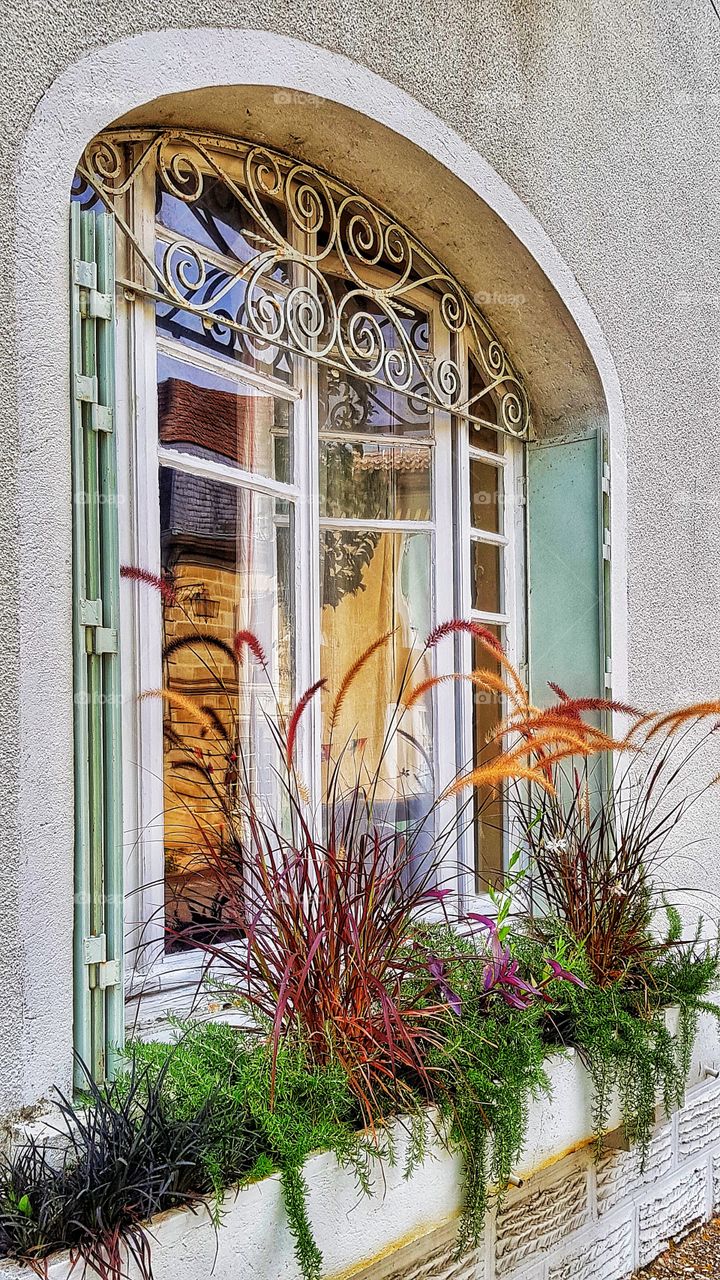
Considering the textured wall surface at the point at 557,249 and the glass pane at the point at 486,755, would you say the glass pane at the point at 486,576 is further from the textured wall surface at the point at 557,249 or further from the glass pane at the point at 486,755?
the textured wall surface at the point at 557,249

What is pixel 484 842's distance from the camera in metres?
3.63

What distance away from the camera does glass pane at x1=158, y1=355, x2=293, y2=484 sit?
2.61 meters

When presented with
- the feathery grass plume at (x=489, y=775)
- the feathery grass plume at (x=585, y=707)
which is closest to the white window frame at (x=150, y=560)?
the feathery grass plume at (x=489, y=775)

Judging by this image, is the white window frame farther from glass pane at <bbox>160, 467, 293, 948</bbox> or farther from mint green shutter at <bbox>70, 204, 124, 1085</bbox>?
mint green shutter at <bbox>70, 204, 124, 1085</bbox>

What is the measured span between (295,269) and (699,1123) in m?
3.29

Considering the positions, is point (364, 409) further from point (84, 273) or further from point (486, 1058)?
point (486, 1058)

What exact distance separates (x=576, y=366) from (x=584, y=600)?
83 cm

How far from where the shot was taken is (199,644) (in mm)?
2688

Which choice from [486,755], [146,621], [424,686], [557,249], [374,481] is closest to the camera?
[424,686]

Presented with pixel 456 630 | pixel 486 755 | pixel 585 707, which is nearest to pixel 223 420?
pixel 456 630

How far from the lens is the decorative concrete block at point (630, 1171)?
3.14m

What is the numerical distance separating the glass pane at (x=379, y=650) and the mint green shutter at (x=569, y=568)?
531 mm

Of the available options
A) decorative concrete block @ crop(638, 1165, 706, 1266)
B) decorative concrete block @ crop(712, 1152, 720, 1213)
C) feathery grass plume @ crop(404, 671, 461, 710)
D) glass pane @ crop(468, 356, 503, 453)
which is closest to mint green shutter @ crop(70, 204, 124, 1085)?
feathery grass plume @ crop(404, 671, 461, 710)

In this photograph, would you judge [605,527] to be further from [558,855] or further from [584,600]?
[558,855]
